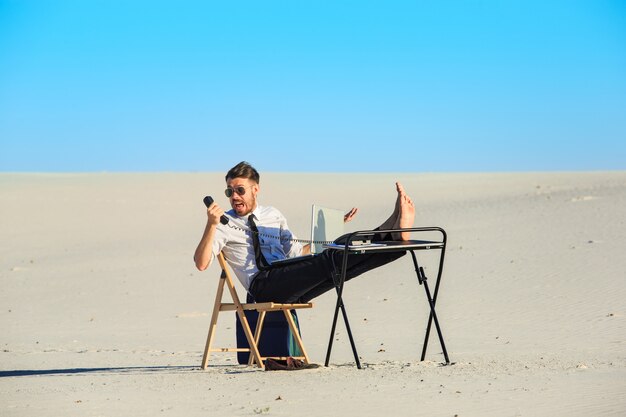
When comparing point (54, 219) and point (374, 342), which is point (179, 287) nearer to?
point (374, 342)

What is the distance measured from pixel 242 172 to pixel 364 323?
4.32 metres

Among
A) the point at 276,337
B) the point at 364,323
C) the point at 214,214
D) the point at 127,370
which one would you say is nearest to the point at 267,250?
the point at 276,337

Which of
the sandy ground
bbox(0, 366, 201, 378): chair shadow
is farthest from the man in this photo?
bbox(0, 366, 201, 378): chair shadow

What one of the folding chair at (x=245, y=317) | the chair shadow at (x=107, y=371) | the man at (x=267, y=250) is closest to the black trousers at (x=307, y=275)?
the man at (x=267, y=250)

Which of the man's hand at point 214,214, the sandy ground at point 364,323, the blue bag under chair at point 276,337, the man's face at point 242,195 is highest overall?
the man's face at point 242,195

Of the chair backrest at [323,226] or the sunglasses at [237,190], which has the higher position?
the sunglasses at [237,190]

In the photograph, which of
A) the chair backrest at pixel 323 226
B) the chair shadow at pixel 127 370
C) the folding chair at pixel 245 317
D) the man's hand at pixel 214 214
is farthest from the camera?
the chair shadow at pixel 127 370

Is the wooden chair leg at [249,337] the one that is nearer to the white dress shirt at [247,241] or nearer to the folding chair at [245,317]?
the folding chair at [245,317]

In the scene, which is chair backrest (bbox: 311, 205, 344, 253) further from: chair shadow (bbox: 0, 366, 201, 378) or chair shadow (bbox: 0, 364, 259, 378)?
chair shadow (bbox: 0, 366, 201, 378)

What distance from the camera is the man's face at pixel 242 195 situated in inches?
285

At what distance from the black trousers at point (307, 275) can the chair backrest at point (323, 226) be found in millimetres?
266

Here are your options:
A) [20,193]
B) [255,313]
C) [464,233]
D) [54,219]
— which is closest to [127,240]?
[54,219]

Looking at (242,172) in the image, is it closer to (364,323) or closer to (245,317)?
(245,317)

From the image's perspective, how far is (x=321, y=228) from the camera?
719cm
